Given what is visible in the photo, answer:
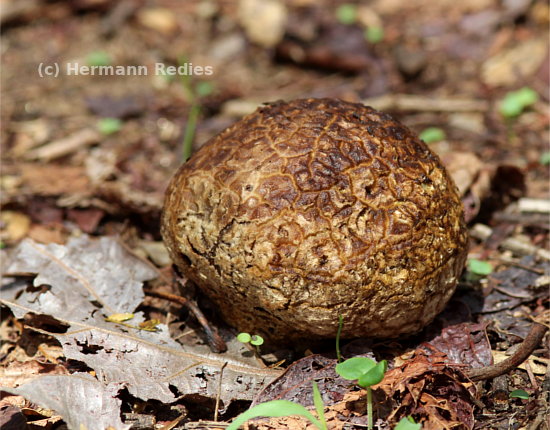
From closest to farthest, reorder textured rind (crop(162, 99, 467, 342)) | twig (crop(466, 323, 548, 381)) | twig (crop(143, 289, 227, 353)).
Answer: textured rind (crop(162, 99, 467, 342)) → twig (crop(466, 323, 548, 381)) → twig (crop(143, 289, 227, 353))

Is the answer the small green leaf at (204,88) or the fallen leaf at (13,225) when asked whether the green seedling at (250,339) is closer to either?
the fallen leaf at (13,225)

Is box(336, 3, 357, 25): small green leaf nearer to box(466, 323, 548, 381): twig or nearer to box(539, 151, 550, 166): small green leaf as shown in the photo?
box(539, 151, 550, 166): small green leaf

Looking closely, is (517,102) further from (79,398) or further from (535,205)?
(79,398)

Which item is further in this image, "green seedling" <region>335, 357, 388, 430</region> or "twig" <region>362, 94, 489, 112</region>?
"twig" <region>362, 94, 489, 112</region>

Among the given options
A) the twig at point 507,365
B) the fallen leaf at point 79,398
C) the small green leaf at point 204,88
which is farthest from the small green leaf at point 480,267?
the small green leaf at point 204,88

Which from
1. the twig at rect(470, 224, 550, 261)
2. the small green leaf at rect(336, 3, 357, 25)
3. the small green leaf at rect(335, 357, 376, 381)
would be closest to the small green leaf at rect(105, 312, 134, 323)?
the small green leaf at rect(335, 357, 376, 381)

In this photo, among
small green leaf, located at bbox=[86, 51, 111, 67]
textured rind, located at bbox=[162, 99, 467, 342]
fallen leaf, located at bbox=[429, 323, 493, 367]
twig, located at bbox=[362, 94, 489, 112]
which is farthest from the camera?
small green leaf, located at bbox=[86, 51, 111, 67]

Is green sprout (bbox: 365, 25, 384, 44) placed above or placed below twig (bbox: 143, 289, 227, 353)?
above

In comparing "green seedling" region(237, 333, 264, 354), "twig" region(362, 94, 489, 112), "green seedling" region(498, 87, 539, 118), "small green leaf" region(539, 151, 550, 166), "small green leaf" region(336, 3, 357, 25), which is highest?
"small green leaf" region(336, 3, 357, 25)
